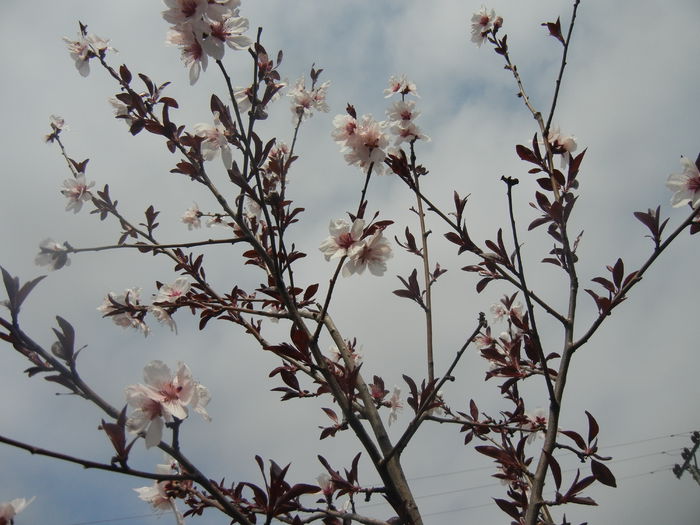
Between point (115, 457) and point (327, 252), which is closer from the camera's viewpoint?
point (115, 457)

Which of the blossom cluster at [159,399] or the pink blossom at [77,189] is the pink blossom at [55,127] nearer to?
the pink blossom at [77,189]

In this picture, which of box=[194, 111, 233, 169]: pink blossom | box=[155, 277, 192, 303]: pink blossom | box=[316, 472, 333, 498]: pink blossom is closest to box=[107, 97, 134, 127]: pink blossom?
box=[194, 111, 233, 169]: pink blossom

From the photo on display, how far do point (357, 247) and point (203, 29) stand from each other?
2.34 ft

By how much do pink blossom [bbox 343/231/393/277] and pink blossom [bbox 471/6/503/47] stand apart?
1.61 m

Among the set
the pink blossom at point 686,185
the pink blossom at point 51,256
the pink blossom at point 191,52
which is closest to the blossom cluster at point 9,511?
the pink blossom at point 51,256

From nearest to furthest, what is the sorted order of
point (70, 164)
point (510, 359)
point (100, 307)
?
point (510, 359)
point (100, 307)
point (70, 164)

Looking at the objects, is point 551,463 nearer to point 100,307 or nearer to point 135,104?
point 135,104

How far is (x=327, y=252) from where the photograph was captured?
53.9 inches

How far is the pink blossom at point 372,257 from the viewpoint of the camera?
1403 millimetres

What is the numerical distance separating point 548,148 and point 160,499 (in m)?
1.83

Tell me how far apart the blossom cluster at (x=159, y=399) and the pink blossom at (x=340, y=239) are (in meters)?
0.53

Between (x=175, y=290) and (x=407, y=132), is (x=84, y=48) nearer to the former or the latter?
(x=175, y=290)

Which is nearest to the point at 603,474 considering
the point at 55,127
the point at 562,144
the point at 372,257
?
the point at 372,257

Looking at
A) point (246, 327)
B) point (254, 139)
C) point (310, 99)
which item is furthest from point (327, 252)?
point (310, 99)
